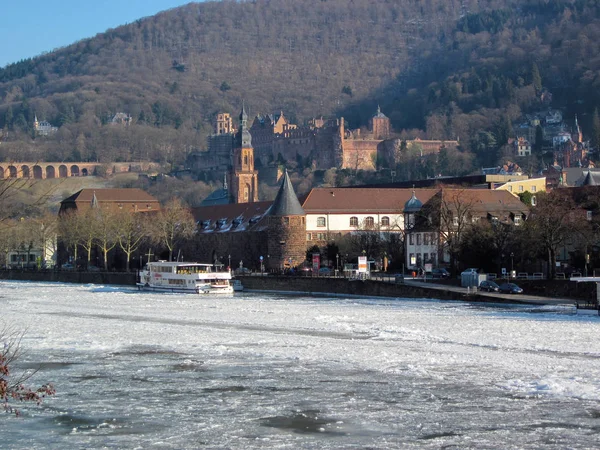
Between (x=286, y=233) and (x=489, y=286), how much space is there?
21.3 meters

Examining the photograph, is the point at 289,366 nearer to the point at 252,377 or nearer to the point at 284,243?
the point at 252,377

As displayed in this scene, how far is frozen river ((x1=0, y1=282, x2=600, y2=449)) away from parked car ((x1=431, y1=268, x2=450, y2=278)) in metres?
16.5

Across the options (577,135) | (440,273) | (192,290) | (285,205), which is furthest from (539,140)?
(440,273)

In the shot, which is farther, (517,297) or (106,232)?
(106,232)

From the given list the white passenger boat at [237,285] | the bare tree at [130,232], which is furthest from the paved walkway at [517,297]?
the bare tree at [130,232]

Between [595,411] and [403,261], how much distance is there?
148 ft

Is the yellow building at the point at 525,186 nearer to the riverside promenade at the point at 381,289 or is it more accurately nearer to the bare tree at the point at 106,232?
the bare tree at the point at 106,232

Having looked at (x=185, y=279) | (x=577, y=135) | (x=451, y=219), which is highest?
(x=577, y=135)

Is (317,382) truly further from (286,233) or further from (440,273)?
(286,233)

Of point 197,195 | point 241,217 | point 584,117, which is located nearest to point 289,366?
point 241,217

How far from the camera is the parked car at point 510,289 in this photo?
4906cm

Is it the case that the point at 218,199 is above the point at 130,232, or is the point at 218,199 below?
above

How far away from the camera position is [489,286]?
50.5m

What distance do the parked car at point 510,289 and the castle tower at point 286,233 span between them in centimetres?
2103
